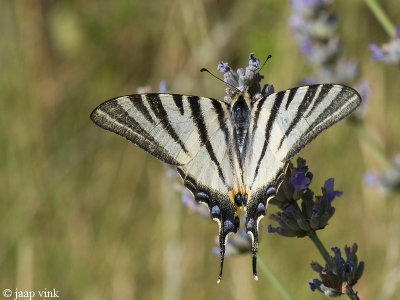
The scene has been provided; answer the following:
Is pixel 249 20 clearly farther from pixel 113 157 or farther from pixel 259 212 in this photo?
pixel 259 212

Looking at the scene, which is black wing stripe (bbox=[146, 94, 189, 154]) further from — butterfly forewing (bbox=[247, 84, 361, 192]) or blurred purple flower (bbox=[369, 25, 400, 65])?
blurred purple flower (bbox=[369, 25, 400, 65])

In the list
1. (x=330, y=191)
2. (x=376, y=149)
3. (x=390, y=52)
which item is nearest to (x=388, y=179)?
(x=376, y=149)

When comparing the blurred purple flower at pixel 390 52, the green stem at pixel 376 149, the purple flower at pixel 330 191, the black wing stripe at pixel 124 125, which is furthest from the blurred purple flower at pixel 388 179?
the black wing stripe at pixel 124 125

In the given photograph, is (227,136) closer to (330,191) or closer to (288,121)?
(288,121)

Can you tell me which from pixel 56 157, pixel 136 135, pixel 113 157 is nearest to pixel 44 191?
pixel 56 157

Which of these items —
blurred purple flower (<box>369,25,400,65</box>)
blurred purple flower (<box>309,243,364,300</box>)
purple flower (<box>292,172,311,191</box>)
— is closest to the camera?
blurred purple flower (<box>309,243,364,300</box>)

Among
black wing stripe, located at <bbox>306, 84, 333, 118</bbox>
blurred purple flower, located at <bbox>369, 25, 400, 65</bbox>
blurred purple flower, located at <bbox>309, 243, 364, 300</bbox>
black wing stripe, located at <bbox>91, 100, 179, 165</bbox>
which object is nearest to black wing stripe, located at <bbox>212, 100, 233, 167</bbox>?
black wing stripe, located at <bbox>91, 100, 179, 165</bbox>

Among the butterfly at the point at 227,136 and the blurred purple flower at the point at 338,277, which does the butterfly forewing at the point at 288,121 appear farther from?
the blurred purple flower at the point at 338,277
